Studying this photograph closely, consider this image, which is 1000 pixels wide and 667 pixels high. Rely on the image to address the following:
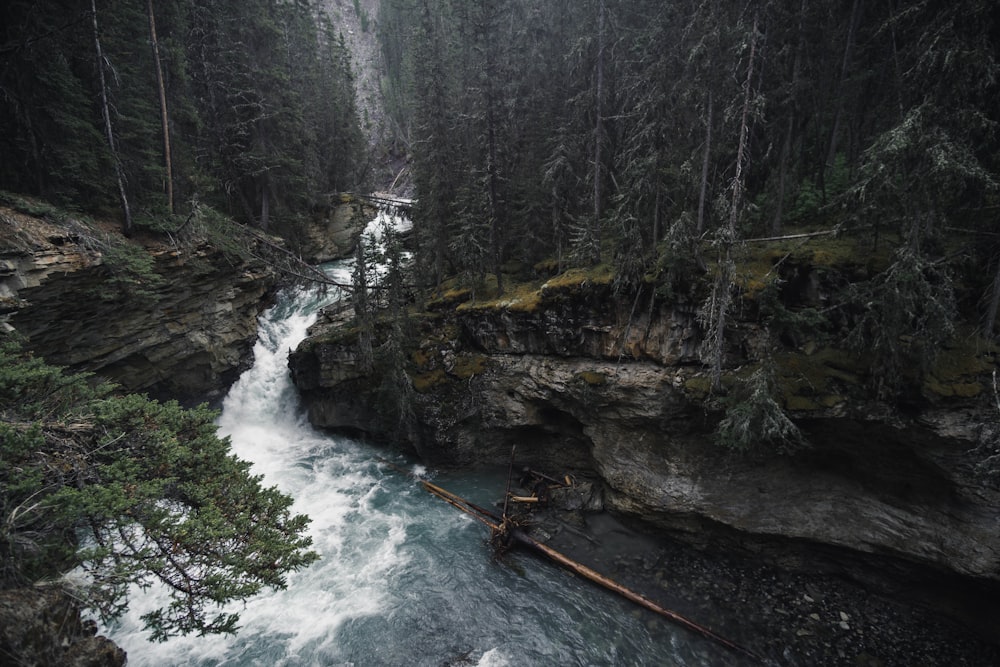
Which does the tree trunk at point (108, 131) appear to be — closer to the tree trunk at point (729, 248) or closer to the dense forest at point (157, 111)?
the dense forest at point (157, 111)

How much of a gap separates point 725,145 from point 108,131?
66.9 feet

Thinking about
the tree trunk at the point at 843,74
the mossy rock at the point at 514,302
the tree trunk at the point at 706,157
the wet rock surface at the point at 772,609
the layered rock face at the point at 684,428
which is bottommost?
the wet rock surface at the point at 772,609

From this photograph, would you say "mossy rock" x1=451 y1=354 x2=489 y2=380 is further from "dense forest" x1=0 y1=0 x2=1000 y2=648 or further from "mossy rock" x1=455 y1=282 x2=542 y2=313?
"dense forest" x1=0 y1=0 x2=1000 y2=648

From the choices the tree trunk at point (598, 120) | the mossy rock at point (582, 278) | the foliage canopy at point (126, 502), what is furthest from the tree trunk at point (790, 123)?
the foliage canopy at point (126, 502)

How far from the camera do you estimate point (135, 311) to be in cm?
1501

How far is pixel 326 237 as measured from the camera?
100 feet

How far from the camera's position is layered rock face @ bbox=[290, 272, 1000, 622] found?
9.57 meters

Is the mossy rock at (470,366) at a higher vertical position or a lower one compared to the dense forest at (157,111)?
lower

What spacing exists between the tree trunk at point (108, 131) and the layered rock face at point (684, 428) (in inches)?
319

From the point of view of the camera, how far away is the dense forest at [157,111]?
12617 mm

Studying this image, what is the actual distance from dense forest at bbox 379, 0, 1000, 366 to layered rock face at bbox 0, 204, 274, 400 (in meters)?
9.28

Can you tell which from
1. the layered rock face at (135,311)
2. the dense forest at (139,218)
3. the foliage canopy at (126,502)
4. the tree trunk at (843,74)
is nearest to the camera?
the foliage canopy at (126,502)

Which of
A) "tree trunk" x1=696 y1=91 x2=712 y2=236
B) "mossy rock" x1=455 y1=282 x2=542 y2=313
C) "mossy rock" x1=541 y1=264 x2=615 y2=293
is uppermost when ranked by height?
"tree trunk" x1=696 y1=91 x2=712 y2=236

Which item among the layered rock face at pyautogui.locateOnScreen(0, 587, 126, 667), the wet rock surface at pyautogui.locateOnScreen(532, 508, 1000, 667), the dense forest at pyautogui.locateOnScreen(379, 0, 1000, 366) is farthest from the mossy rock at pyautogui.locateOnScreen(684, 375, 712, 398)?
the layered rock face at pyautogui.locateOnScreen(0, 587, 126, 667)
